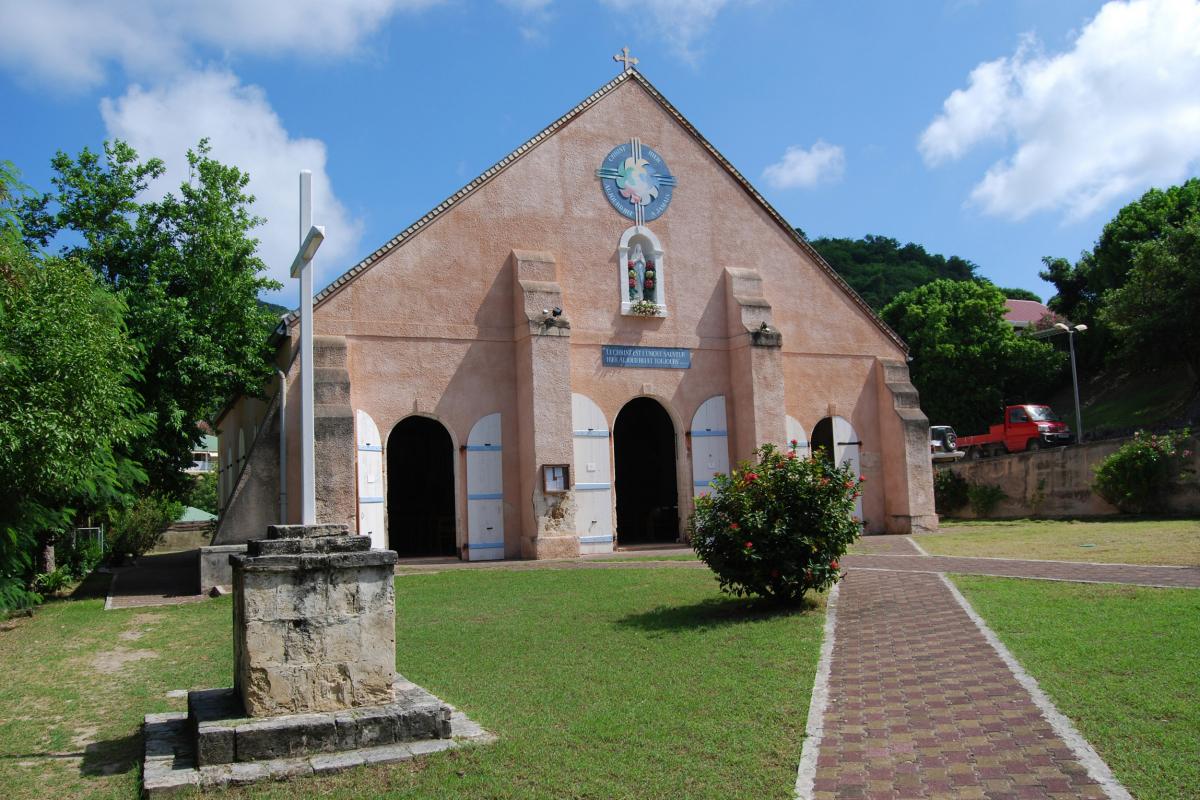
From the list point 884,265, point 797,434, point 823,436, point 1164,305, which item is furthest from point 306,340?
point 884,265

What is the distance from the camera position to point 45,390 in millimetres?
11555

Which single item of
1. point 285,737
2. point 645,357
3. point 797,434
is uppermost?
point 645,357

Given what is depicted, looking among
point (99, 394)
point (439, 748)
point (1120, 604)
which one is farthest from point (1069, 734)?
point (99, 394)

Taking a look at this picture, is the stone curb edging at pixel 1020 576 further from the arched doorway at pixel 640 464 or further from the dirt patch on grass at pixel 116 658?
the arched doorway at pixel 640 464

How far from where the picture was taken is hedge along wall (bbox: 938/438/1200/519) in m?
24.2

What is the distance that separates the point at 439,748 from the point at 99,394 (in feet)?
28.3

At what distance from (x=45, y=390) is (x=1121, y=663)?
1169 centimetres

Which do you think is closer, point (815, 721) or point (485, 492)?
point (815, 721)

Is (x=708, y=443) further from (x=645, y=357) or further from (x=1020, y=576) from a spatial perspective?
(x=1020, y=576)

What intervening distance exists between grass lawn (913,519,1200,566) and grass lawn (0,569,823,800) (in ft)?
19.2

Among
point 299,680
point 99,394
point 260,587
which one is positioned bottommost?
point 299,680

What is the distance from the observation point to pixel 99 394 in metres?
12.2

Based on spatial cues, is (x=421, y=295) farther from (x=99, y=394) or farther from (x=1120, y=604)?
(x=1120, y=604)

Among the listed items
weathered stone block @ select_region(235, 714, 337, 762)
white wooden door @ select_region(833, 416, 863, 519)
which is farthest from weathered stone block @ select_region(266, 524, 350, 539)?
white wooden door @ select_region(833, 416, 863, 519)
